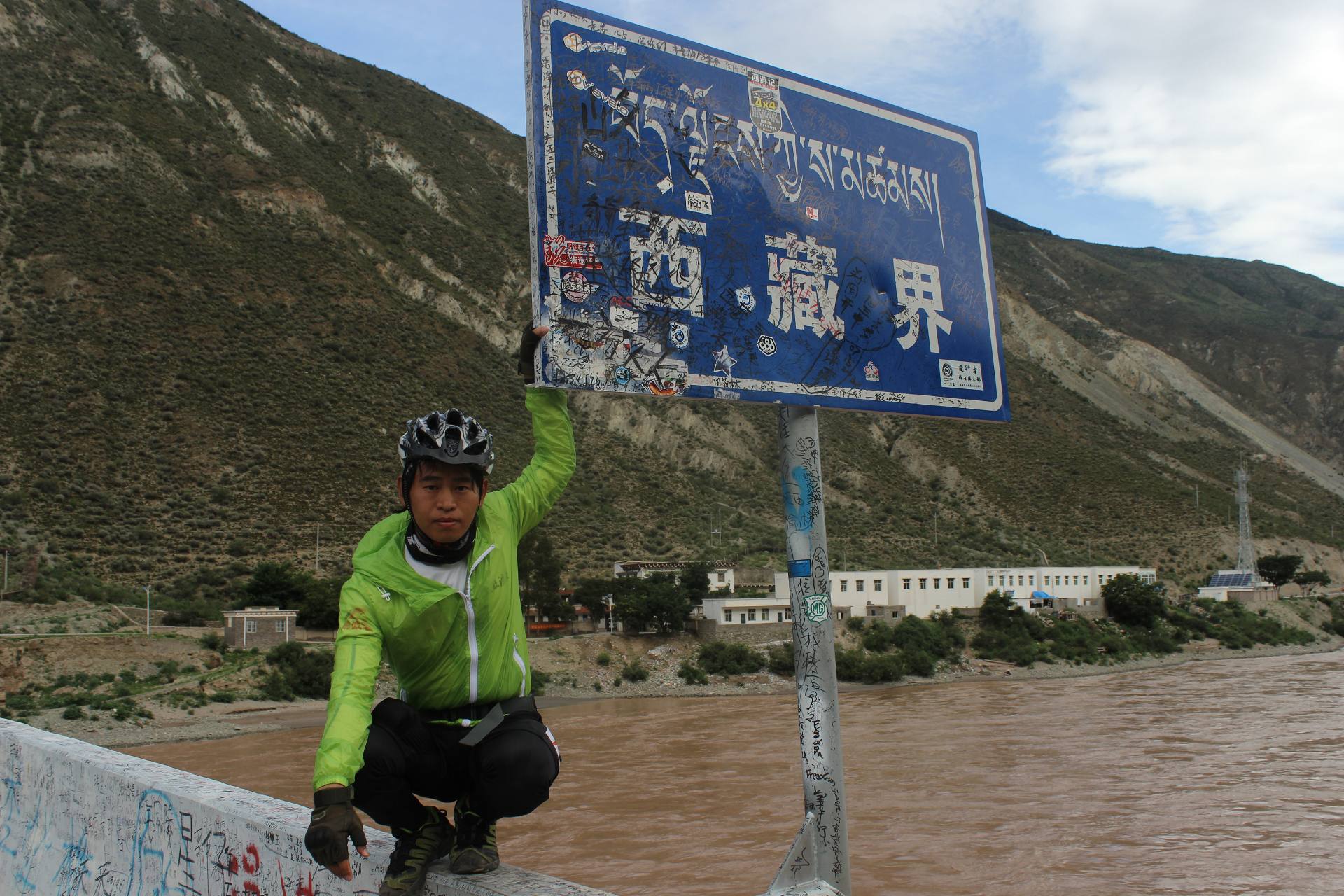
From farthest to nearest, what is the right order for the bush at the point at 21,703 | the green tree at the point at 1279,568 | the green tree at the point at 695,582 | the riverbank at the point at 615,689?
the green tree at the point at 1279,568
the green tree at the point at 695,582
the riverbank at the point at 615,689
the bush at the point at 21,703

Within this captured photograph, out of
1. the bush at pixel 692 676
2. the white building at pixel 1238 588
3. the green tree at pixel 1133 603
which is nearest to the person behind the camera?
the bush at pixel 692 676

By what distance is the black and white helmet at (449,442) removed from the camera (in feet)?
7.14

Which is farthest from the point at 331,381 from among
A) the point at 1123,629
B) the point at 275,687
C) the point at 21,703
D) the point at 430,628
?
the point at 430,628

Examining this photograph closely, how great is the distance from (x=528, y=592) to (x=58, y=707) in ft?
50.3

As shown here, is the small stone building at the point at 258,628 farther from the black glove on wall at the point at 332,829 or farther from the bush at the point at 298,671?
the black glove on wall at the point at 332,829

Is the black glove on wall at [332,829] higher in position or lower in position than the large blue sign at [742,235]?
lower

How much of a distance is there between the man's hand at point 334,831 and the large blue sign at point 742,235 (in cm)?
115

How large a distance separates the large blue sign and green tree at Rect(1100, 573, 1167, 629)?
44.6 metres

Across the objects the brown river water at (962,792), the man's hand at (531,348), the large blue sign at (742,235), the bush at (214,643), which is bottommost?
the brown river water at (962,792)

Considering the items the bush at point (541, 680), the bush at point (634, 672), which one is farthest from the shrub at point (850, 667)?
the bush at point (541, 680)

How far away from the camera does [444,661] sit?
2.15m

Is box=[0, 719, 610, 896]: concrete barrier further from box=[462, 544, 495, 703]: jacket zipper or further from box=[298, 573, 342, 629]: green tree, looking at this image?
box=[298, 573, 342, 629]: green tree

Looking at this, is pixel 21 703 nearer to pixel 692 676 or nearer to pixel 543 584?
pixel 543 584

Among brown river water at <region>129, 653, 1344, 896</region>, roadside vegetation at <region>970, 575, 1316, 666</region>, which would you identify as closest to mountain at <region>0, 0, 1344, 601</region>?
roadside vegetation at <region>970, 575, 1316, 666</region>
